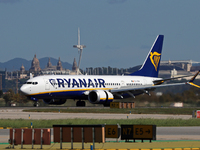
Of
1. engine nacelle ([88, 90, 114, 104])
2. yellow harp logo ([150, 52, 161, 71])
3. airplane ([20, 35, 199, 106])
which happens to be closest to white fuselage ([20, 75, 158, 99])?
airplane ([20, 35, 199, 106])

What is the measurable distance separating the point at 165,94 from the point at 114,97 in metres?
7.89

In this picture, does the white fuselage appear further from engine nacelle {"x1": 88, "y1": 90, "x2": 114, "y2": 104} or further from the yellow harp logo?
the yellow harp logo

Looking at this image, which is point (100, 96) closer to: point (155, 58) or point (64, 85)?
point (64, 85)

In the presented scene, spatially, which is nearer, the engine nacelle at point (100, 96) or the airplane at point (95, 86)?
the airplane at point (95, 86)

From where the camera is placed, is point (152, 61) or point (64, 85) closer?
point (64, 85)

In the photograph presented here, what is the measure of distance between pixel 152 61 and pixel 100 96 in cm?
1638

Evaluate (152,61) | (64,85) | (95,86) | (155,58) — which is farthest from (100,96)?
(155,58)

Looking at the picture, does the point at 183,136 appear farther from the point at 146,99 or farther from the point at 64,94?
the point at 146,99

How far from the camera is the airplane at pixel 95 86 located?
62.2 m

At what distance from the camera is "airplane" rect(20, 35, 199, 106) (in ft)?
204

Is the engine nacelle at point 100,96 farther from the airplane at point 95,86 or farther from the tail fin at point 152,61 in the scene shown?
the tail fin at point 152,61

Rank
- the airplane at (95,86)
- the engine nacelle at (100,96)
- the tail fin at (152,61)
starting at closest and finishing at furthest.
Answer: the airplane at (95,86)
the engine nacelle at (100,96)
the tail fin at (152,61)

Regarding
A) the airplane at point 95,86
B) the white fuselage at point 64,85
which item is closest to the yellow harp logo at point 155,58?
the airplane at point 95,86

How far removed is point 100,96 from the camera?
6375cm
